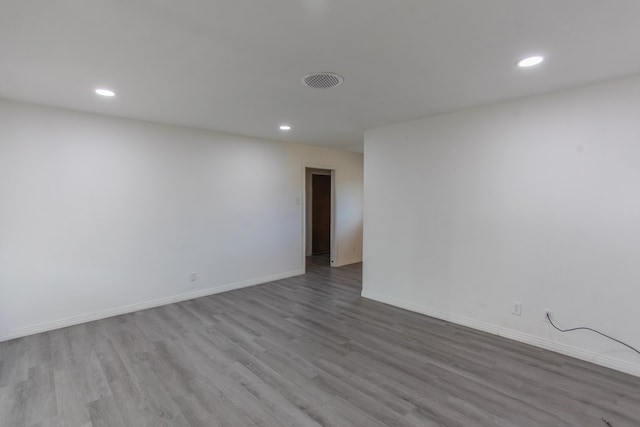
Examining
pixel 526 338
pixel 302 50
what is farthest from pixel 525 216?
pixel 302 50

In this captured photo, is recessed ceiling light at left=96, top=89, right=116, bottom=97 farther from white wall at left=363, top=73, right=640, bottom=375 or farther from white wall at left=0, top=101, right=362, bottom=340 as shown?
white wall at left=363, top=73, right=640, bottom=375

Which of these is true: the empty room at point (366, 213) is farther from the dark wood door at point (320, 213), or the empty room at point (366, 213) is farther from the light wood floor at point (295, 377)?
the dark wood door at point (320, 213)

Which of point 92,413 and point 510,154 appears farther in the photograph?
point 510,154

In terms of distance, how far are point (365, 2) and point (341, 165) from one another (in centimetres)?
462

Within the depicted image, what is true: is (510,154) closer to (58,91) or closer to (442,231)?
(442,231)

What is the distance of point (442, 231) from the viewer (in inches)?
140

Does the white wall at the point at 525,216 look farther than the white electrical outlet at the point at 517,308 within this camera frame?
No

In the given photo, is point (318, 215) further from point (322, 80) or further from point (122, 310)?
point (322, 80)

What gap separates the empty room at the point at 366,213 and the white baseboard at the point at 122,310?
0.04 meters

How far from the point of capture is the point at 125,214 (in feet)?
12.1

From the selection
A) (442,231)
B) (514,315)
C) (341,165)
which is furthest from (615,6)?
(341,165)

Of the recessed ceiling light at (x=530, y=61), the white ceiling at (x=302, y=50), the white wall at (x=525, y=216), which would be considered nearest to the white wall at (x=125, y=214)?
the white ceiling at (x=302, y=50)

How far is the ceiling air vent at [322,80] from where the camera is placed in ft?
7.86

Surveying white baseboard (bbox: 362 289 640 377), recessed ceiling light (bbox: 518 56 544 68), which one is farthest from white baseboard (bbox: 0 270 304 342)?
recessed ceiling light (bbox: 518 56 544 68)
